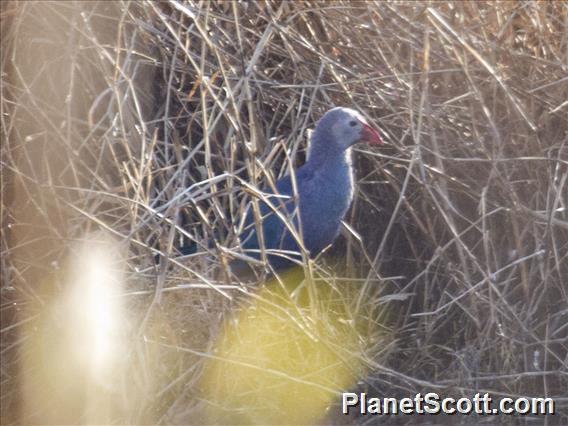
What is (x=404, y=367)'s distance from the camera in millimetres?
3740

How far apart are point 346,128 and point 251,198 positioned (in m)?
0.60

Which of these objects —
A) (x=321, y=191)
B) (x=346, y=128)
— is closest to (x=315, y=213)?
(x=321, y=191)

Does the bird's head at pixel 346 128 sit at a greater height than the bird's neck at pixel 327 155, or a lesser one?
greater

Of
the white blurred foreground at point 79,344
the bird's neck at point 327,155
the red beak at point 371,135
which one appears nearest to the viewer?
the white blurred foreground at point 79,344

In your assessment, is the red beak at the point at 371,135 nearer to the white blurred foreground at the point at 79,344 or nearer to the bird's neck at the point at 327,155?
the bird's neck at the point at 327,155

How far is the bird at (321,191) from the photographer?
390 centimetres

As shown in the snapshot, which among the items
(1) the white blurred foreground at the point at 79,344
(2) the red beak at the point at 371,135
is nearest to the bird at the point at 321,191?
(2) the red beak at the point at 371,135

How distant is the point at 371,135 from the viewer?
3.88m

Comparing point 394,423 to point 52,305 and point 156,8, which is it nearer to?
point 52,305

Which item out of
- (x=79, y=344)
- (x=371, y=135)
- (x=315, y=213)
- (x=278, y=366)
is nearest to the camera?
(x=79, y=344)

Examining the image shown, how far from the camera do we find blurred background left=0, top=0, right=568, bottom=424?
3.33 m

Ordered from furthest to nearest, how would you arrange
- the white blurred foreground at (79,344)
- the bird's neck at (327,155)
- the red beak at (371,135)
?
the bird's neck at (327,155)
the red beak at (371,135)
the white blurred foreground at (79,344)

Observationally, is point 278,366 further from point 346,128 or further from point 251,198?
point 346,128

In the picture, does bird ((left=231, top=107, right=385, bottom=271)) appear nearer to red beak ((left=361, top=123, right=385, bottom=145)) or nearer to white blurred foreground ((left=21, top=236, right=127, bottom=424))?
red beak ((left=361, top=123, right=385, bottom=145))
